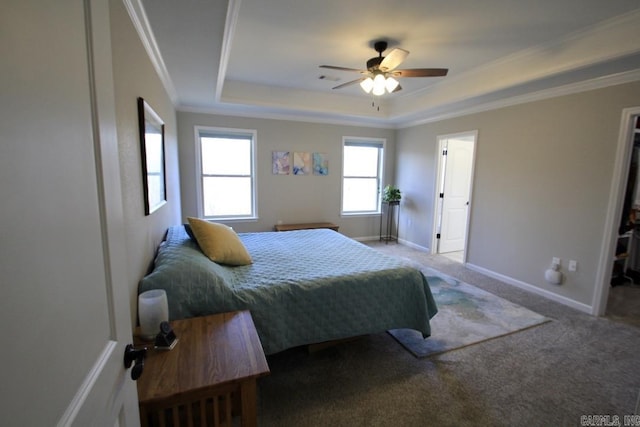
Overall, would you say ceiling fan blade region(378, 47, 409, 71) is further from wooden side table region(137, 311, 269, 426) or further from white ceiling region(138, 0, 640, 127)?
wooden side table region(137, 311, 269, 426)

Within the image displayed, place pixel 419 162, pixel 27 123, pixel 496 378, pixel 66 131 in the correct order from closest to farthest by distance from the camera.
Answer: pixel 27 123, pixel 66 131, pixel 496 378, pixel 419 162

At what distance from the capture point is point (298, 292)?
1.97 meters

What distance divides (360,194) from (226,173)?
260 centimetres

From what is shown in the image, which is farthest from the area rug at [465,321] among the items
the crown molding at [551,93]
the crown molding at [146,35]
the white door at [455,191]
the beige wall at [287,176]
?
the crown molding at [146,35]

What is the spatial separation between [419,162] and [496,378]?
3.89m

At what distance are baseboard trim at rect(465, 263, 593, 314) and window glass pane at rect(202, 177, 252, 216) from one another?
372cm

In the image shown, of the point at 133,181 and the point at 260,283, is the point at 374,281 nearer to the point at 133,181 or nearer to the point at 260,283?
the point at 260,283

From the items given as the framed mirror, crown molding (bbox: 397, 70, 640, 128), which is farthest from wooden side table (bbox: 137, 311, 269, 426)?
crown molding (bbox: 397, 70, 640, 128)

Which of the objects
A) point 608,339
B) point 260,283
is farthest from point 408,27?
point 608,339

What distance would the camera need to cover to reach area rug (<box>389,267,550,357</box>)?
2447 mm

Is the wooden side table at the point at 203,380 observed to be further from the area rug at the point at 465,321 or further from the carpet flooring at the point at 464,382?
the area rug at the point at 465,321

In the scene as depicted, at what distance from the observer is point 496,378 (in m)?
2.04

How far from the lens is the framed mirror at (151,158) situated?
6.26 feet

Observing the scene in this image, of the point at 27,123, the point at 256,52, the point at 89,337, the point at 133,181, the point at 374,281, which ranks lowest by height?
the point at 374,281
